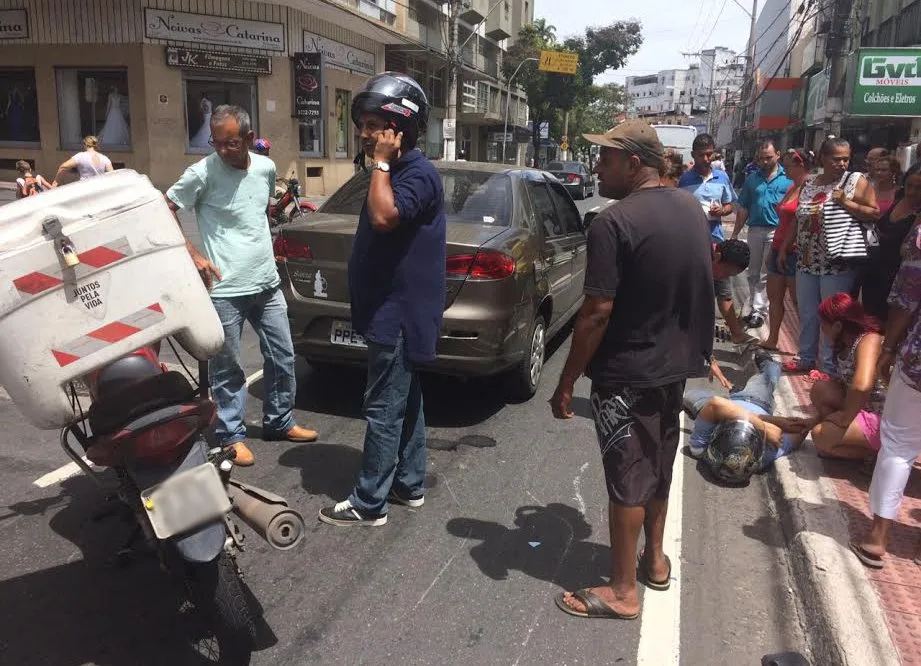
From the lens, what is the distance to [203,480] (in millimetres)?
2293

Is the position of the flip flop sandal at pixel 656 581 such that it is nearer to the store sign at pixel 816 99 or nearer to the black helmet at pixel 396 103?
the black helmet at pixel 396 103

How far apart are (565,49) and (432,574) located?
2076 inches

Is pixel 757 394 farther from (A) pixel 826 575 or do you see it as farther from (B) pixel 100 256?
(B) pixel 100 256

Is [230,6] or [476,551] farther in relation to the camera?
[230,6]

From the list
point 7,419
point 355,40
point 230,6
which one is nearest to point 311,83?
point 230,6

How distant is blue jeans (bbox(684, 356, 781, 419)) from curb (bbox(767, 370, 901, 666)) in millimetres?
595

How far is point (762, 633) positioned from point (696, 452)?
1727 mm

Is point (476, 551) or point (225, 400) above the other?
point (225, 400)

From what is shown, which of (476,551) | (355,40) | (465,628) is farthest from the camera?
(355,40)

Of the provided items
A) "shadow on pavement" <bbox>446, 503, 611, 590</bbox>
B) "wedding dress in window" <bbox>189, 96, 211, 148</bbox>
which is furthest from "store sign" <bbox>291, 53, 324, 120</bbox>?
"shadow on pavement" <bbox>446, 503, 611, 590</bbox>

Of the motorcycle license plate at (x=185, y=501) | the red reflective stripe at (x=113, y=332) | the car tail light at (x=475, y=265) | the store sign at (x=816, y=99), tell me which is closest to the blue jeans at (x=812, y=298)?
the car tail light at (x=475, y=265)

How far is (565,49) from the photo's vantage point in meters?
51.0

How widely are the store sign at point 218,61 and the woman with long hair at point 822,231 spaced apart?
17.8 metres

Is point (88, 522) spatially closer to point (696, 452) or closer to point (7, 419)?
point (7, 419)
